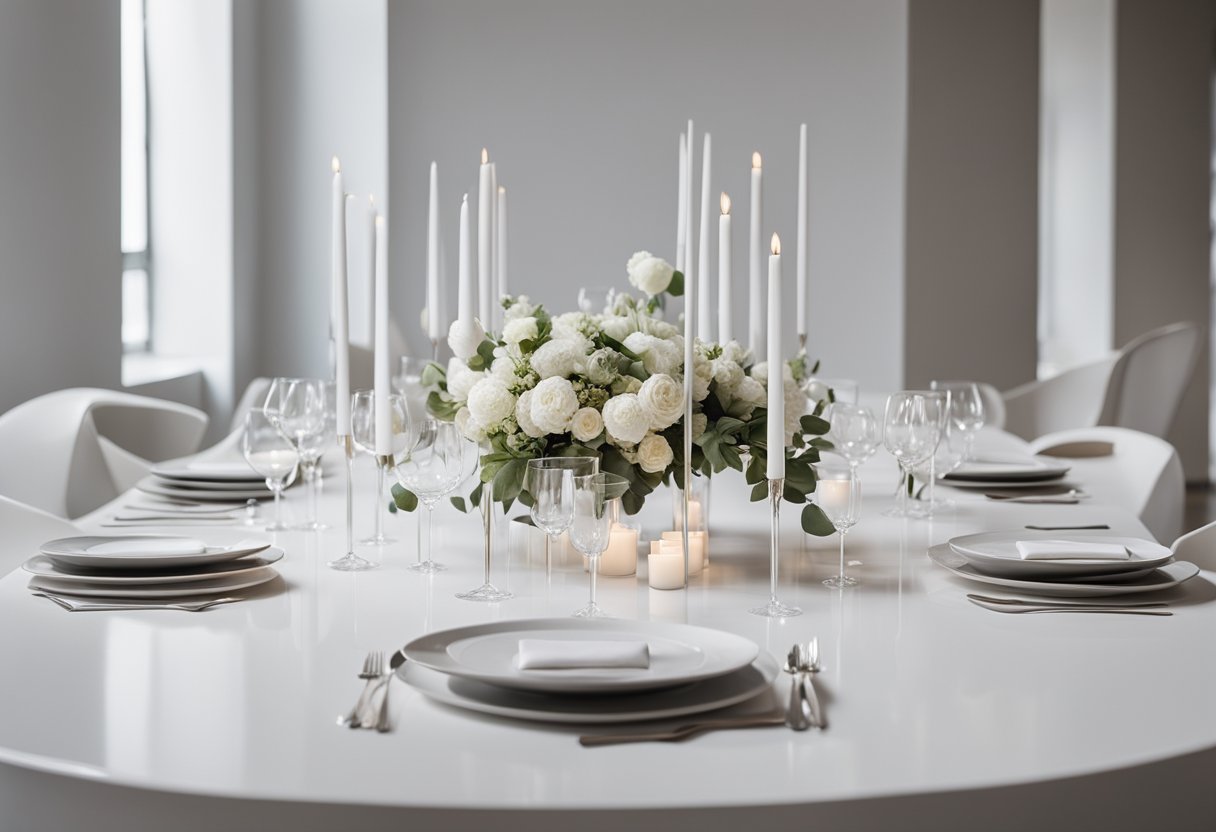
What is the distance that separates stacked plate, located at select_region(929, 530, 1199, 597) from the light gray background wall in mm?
4458

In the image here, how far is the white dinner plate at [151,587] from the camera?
1.53 meters

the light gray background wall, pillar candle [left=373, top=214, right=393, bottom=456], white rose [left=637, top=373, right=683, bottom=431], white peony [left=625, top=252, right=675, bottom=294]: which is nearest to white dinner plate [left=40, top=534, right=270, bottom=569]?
pillar candle [left=373, top=214, right=393, bottom=456]

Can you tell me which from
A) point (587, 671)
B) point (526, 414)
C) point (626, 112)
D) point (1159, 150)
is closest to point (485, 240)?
point (526, 414)

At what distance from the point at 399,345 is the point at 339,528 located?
315cm

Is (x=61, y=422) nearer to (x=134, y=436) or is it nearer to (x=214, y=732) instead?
(x=134, y=436)

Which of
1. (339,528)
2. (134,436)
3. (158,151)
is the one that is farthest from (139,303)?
(339,528)

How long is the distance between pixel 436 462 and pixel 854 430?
2.82ft

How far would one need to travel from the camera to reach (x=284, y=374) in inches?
235

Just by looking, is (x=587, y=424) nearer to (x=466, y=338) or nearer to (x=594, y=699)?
(x=466, y=338)

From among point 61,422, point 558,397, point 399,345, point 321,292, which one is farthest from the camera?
point 321,292

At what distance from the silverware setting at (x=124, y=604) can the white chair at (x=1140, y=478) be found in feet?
5.64

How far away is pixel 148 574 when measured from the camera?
1.63 m

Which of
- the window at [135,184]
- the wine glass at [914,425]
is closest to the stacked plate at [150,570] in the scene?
the wine glass at [914,425]

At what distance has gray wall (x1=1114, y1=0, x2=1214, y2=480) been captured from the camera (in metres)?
7.67
